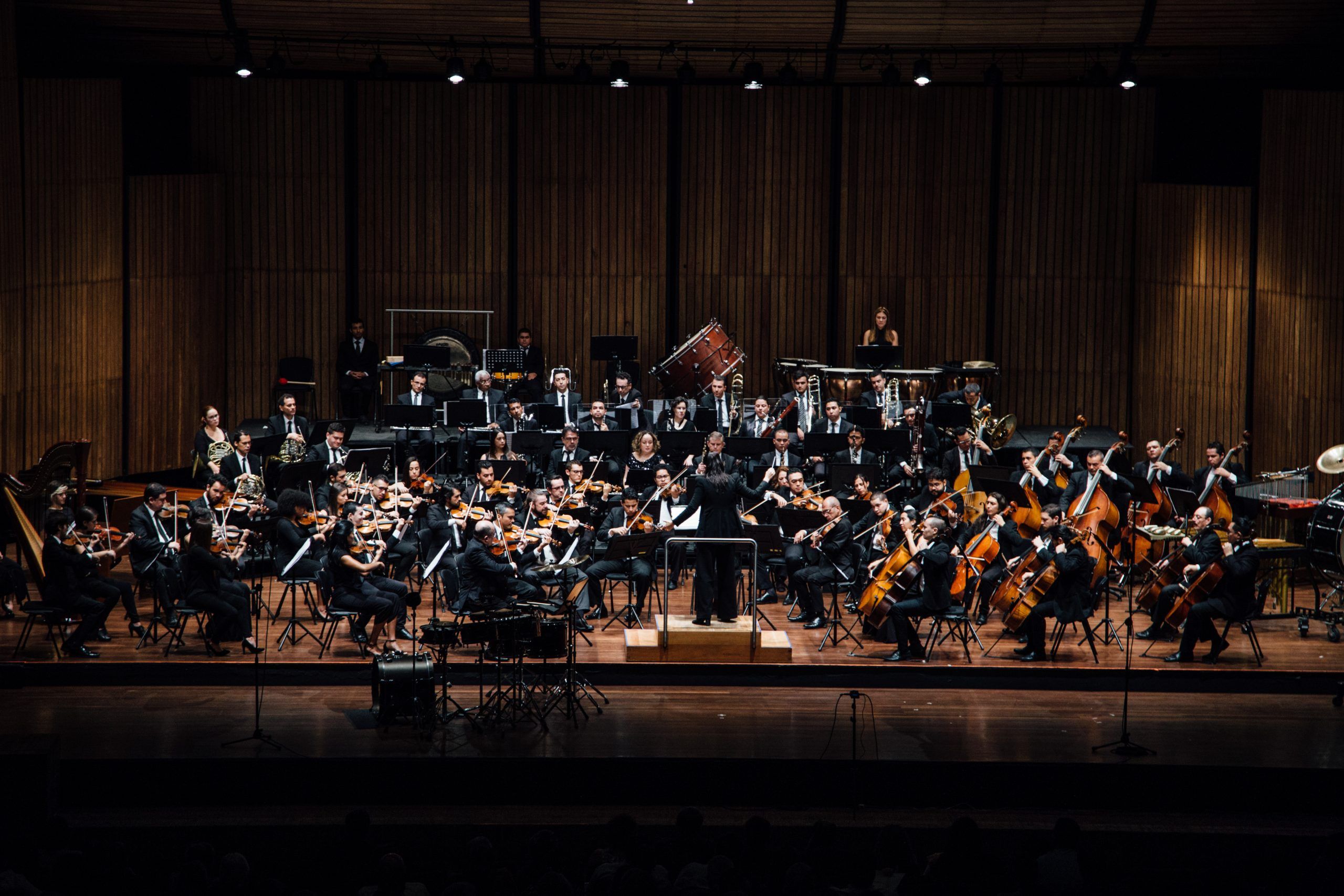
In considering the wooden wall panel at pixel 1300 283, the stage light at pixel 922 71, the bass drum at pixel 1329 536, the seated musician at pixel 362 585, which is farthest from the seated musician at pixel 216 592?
the wooden wall panel at pixel 1300 283

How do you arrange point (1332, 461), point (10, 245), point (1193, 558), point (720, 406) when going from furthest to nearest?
1. point (720, 406)
2. point (10, 245)
3. point (1332, 461)
4. point (1193, 558)

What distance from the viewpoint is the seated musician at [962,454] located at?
585 inches

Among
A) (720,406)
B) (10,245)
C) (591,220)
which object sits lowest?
(720,406)

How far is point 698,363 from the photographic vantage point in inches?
693

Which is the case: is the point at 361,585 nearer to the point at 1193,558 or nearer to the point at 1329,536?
the point at 1193,558

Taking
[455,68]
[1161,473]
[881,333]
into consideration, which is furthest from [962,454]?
[455,68]

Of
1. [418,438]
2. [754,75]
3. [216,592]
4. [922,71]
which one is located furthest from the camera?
[754,75]

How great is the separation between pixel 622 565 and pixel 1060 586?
340cm

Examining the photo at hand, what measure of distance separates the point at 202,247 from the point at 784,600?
837 cm

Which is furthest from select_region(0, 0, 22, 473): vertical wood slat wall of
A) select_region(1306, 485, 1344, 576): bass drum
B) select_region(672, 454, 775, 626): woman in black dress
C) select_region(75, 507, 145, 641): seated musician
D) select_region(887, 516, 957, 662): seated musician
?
select_region(1306, 485, 1344, 576): bass drum

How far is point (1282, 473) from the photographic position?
14.2 meters

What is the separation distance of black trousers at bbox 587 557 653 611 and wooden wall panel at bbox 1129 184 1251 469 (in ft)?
23.4

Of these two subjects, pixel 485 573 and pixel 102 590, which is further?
pixel 102 590

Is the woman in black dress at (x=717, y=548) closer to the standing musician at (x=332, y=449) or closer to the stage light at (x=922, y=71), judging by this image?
the standing musician at (x=332, y=449)
